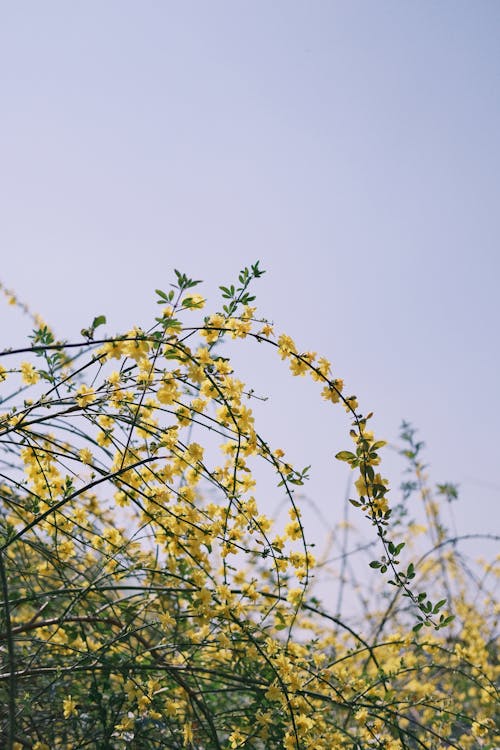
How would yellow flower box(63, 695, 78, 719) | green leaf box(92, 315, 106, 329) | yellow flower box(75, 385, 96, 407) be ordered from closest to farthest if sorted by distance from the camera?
green leaf box(92, 315, 106, 329) < yellow flower box(75, 385, 96, 407) < yellow flower box(63, 695, 78, 719)

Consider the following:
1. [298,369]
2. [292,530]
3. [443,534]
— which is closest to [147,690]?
[292,530]

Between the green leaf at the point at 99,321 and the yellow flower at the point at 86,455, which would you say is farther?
the yellow flower at the point at 86,455

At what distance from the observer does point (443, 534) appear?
4.89 meters

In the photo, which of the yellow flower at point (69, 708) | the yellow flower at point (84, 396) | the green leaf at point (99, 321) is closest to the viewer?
the green leaf at point (99, 321)

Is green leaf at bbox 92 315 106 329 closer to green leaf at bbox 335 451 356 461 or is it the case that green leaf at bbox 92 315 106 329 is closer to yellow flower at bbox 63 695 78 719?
green leaf at bbox 335 451 356 461

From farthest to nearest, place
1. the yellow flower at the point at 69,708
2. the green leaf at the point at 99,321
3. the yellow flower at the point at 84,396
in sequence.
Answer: the yellow flower at the point at 69,708
the yellow flower at the point at 84,396
the green leaf at the point at 99,321

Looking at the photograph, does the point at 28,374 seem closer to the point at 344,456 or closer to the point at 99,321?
the point at 99,321

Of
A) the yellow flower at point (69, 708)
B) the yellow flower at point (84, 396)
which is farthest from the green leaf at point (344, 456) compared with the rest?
the yellow flower at point (69, 708)

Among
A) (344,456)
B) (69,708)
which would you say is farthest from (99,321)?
(69,708)

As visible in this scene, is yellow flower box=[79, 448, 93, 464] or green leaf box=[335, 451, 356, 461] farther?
yellow flower box=[79, 448, 93, 464]

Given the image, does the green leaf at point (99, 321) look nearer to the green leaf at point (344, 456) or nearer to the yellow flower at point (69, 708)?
the green leaf at point (344, 456)

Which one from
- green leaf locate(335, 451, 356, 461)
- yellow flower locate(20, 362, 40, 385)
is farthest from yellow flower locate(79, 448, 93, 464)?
green leaf locate(335, 451, 356, 461)

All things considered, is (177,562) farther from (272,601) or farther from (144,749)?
(144,749)

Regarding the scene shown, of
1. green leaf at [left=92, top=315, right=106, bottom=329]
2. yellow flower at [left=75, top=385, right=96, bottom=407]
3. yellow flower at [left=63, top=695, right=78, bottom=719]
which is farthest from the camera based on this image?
yellow flower at [left=63, top=695, right=78, bottom=719]
